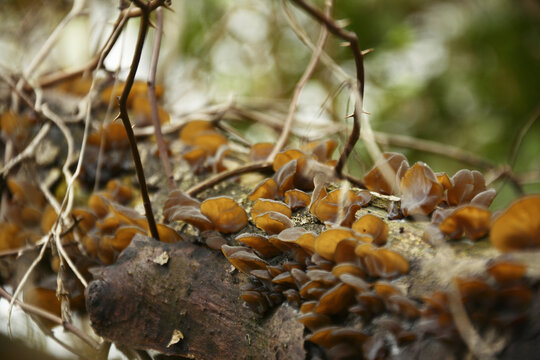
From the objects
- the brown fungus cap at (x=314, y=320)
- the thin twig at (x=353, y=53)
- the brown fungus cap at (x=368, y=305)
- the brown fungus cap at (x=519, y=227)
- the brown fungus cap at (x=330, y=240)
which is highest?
the thin twig at (x=353, y=53)

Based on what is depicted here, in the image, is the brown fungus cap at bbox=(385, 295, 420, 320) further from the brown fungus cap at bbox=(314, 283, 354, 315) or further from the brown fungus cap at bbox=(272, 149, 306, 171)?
the brown fungus cap at bbox=(272, 149, 306, 171)

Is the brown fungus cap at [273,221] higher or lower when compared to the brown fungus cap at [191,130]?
higher

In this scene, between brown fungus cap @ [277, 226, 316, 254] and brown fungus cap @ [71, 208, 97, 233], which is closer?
brown fungus cap @ [277, 226, 316, 254]

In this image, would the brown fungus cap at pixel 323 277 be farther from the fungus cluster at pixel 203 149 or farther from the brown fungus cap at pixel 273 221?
the fungus cluster at pixel 203 149

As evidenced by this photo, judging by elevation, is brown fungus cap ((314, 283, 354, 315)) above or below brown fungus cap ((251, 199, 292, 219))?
below

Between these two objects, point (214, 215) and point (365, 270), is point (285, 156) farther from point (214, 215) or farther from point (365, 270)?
point (365, 270)

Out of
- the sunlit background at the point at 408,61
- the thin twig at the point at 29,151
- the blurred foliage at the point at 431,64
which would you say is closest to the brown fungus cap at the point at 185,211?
the thin twig at the point at 29,151

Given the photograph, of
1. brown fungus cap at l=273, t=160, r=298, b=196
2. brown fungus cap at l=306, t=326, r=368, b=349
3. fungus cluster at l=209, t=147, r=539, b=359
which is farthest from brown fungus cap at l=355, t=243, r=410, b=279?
brown fungus cap at l=273, t=160, r=298, b=196
